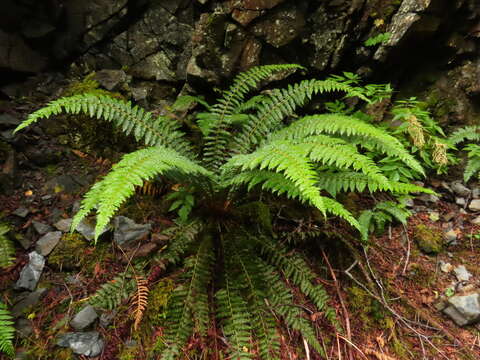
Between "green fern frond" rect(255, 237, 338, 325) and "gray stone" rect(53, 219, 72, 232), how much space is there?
1605 millimetres

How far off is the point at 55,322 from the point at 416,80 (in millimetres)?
4470

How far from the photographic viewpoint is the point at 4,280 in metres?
2.09

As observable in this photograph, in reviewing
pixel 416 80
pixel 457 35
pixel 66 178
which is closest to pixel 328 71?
pixel 416 80

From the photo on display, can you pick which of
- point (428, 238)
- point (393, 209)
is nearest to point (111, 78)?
point (393, 209)

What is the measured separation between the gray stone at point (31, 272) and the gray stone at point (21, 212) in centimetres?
41

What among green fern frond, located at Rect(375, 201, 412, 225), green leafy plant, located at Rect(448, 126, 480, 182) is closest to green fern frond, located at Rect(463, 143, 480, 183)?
green leafy plant, located at Rect(448, 126, 480, 182)

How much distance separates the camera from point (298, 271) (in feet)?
7.33

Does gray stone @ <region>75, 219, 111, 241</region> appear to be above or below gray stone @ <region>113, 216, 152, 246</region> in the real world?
below

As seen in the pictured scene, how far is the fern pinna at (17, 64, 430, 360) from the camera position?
1754 mm

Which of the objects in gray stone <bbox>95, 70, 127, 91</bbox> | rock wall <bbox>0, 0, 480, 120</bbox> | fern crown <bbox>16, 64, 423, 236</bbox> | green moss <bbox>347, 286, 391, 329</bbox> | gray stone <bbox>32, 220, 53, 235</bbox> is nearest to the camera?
fern crown <bbox>16, 64, 423, 236</bbox>

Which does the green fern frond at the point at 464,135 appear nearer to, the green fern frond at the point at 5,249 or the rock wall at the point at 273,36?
the rock wall at the point at 273,36

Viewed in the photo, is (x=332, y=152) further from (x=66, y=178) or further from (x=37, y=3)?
(x=37, y=3)

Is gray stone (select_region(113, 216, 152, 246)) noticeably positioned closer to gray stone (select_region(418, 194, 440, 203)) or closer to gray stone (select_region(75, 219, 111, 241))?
gray stone (select_region(75, 219, 111, 241))

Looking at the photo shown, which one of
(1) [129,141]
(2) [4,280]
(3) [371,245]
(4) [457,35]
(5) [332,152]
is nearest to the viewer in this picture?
(5) [332,152]
